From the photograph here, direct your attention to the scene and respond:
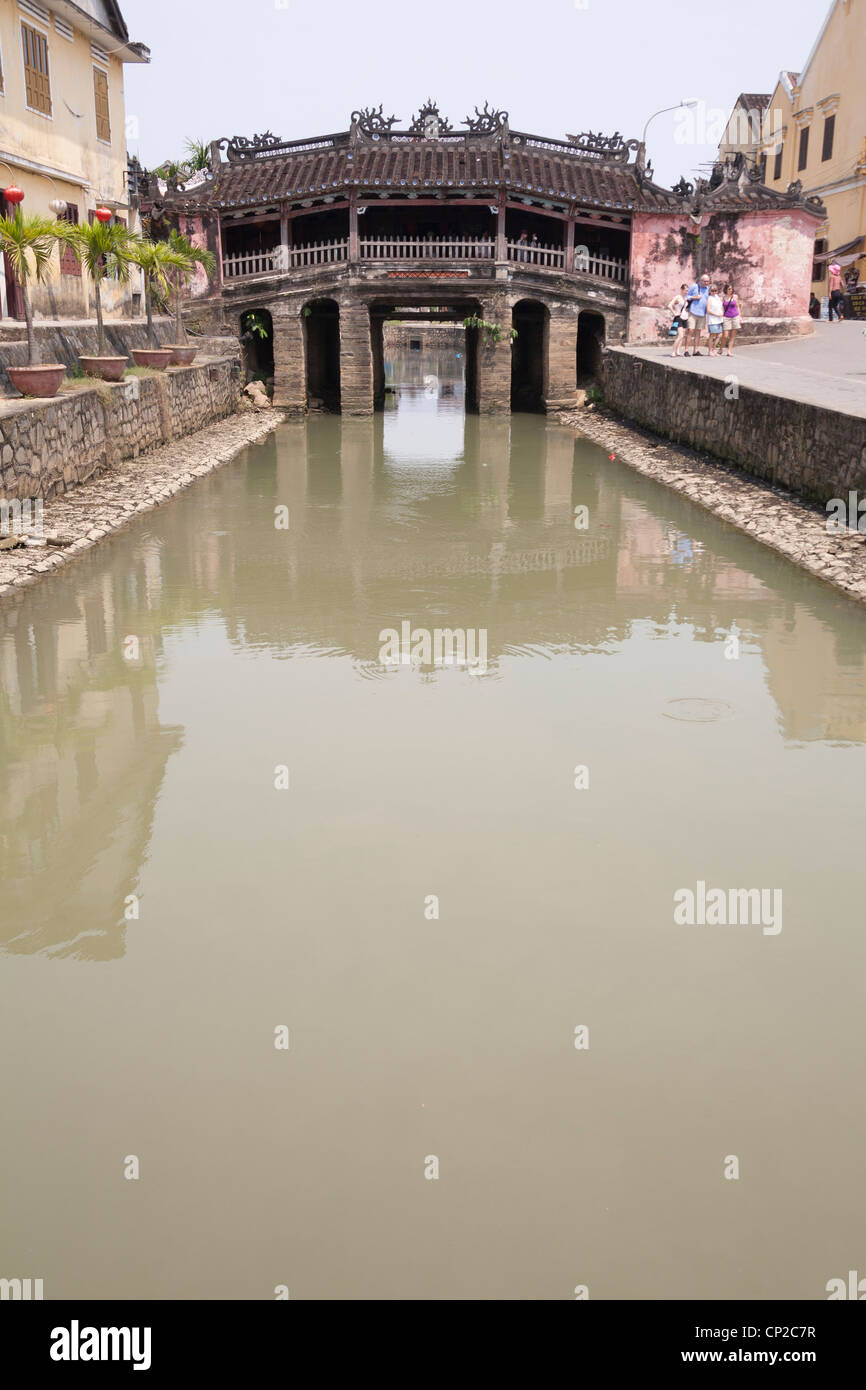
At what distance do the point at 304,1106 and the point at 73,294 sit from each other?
74.4 ft

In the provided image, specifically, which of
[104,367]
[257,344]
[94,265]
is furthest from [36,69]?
[257,344]

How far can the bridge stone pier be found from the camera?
2822cm

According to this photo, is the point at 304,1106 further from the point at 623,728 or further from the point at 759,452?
the point at 759,452

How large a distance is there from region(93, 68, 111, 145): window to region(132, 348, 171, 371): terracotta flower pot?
7082 mm

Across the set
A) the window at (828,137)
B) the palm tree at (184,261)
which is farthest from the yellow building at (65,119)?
the window at (828,137)

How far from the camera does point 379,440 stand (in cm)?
2467

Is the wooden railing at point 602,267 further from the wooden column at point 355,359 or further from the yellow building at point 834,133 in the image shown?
the yellow building at point 834,133

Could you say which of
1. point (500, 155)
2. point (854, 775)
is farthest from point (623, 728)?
point (500, 155)

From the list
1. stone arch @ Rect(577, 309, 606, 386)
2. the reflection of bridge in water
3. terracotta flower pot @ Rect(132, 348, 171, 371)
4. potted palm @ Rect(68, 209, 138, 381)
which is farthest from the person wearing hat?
potted palm @ Rect(68, 209, 138, 381)

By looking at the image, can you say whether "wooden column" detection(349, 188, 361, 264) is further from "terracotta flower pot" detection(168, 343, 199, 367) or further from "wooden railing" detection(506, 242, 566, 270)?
"terracotta flower pot" detection(168, 343, 199, 367)

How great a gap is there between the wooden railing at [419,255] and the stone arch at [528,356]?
1.46 meters

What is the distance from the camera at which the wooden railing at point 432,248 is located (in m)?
28.2

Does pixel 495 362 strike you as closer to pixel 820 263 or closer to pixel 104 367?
pixel 104 367

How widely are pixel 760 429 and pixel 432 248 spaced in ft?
51.7
